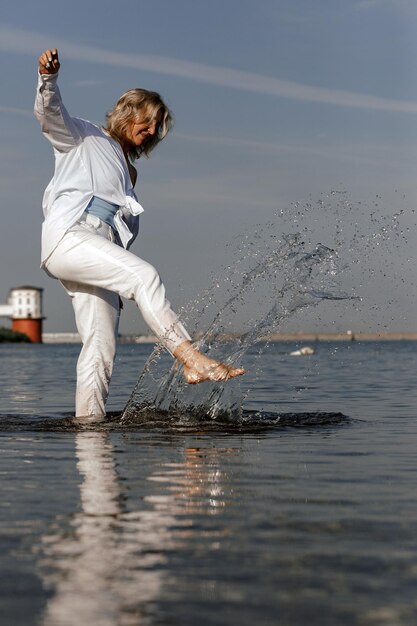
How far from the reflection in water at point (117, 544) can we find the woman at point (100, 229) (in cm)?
225

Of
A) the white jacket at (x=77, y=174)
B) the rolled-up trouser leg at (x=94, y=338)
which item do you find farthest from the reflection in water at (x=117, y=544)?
the rolled-up trouser leg at (x=94, y=338)

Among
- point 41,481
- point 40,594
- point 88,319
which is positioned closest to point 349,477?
point 41,481

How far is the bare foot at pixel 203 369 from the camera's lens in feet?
22.0

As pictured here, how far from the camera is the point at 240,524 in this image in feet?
11.5

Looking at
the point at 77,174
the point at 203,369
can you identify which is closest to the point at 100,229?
the point at 77,174

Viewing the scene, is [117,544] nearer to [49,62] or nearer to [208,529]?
[208,529]

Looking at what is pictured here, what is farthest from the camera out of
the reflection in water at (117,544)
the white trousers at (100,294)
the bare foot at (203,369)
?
the white trousers at (100,294)

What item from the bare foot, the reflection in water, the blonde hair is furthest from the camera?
the blonde hair

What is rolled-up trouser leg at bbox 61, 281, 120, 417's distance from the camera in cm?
776

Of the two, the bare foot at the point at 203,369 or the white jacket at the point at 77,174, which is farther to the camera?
the white jacket at the point at 77,174

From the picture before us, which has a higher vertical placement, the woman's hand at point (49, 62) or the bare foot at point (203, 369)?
the woman's hand at point (49, 62)

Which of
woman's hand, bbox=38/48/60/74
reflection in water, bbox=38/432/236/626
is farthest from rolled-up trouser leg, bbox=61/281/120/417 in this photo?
reflection in water, bbox=38/432/236/626

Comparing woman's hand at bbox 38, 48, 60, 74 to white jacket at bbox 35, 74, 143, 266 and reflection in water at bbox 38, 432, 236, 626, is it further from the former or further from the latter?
reflection in water at bbox 38, 432, 236, 626

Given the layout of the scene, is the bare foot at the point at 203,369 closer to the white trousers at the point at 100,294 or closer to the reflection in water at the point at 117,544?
the white trousers at the point at 100,294
